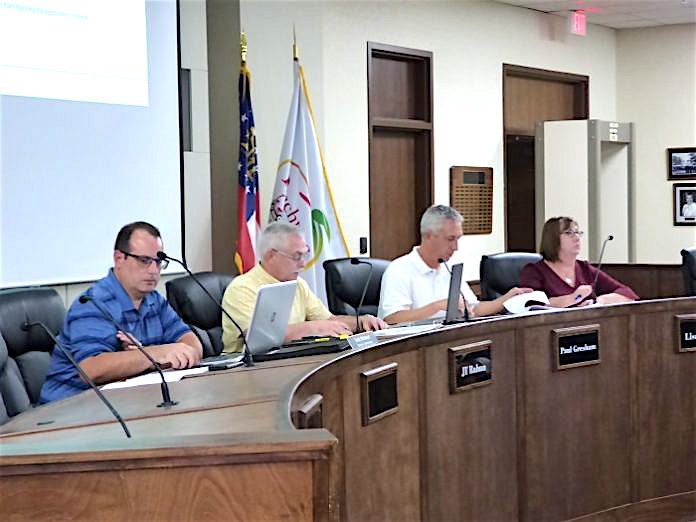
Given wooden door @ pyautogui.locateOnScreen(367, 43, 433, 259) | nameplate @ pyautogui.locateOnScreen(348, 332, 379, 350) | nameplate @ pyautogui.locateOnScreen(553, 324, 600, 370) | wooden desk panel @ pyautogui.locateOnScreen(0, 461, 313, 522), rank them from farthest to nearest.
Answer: wooden door @ pyautogui.locateOnScreen(367, 43, 433, 259), nameplate @ pyautogui.locateOnScreen(553, 324, 600, 370), nameplate @ pyautogui.locateOnScreen(348, 332, 379, 350), wooden desk panel @ pyautogui.locateOnScreen(0, 461, 313, 522)

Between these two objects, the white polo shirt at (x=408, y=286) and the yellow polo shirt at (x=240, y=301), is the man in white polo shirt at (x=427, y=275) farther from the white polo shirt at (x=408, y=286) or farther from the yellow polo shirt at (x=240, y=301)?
the yellow polo shirt at (x=240, y=301)

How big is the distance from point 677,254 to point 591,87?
1.51m

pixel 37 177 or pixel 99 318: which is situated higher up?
pixel 37 177

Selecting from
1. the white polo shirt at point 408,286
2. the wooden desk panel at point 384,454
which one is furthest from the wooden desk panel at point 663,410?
the wooden desk panel at point 384,454

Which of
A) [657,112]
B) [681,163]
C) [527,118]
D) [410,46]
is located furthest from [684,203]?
[410,46]

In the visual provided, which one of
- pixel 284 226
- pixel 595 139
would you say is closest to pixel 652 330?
pixel 284 226

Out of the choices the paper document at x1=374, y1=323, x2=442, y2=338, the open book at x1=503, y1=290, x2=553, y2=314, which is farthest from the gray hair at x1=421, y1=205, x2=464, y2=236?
the paper document at x1=374, y1=323, x2=442, y2=338

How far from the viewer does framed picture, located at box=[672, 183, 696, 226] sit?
27.9ft

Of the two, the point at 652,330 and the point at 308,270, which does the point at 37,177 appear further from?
the point at 652,330

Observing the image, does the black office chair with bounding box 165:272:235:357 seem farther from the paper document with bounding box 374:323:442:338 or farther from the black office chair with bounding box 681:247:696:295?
the black office chair with bounding box 681:247:696:295

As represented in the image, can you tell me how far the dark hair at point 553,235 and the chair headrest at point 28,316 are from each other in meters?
2.40

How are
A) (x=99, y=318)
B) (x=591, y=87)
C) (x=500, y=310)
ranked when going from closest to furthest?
(x=99, y=318), (x=500, y=310), (x=591, y=87)

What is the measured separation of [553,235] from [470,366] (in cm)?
164

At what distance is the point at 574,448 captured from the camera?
3682 millimetres
